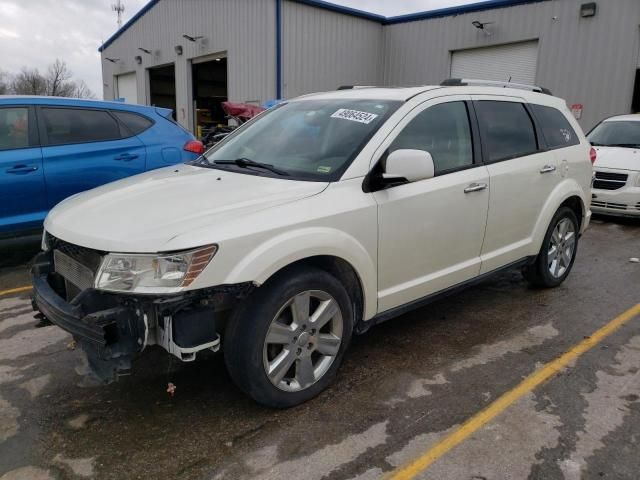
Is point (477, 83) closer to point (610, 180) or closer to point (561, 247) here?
point (561, 247)

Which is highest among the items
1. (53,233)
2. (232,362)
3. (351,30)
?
(351,30)

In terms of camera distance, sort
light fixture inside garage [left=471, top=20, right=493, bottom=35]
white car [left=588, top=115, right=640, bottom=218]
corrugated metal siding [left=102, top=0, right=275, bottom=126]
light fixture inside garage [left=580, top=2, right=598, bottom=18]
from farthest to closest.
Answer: corrugated metal siding [left=102, top=0, right=275, bottom=126]
light fixture inside garage [left=471, top=20, right=493, bottom=35]
light fixture inside garage [left=580, top=2, right=598, bottom=18]
white car [left=588, top=115, right=640, bottom=218]

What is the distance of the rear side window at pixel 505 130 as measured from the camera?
13.1 feet

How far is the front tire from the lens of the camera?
2617 millimetres

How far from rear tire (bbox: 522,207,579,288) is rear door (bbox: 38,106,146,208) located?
413 cm

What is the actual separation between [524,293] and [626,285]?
3.83 ft

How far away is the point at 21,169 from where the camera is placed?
5.09 metres

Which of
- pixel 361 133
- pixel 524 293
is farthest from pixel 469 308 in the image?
pixel 361 133

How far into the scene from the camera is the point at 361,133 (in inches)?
130

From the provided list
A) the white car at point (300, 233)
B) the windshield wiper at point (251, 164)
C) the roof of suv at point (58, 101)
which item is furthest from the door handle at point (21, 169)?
the windshield wiper at point (251, 164)

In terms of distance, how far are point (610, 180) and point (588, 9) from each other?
23.7 feet

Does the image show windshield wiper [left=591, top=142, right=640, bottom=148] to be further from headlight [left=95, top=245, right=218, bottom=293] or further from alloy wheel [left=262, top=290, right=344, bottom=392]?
headlight [left=95, top=245, right=218, bottom=293]

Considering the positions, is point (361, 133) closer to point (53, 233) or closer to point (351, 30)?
point (53, 233)

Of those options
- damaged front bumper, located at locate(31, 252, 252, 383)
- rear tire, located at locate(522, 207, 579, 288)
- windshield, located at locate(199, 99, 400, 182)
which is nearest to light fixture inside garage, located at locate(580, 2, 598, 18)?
rear tire, located at locate(522, 207, 579, 288)
